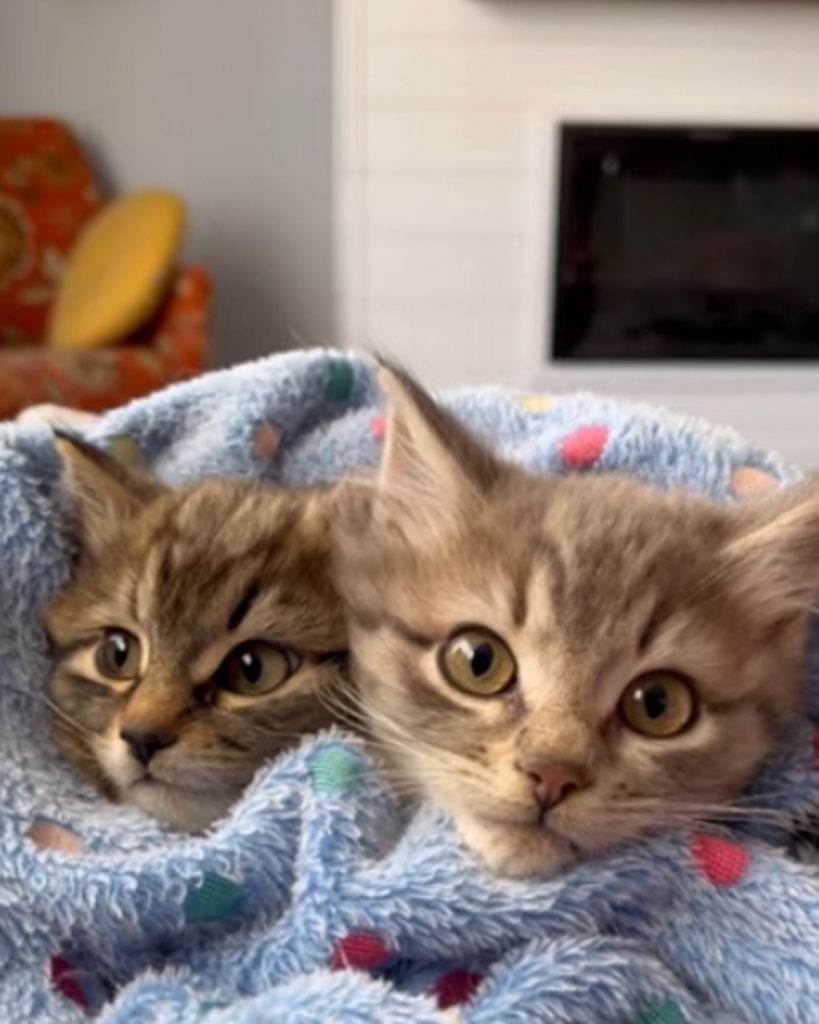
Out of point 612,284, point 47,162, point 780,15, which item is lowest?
point 612,284

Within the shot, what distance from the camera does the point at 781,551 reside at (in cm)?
94

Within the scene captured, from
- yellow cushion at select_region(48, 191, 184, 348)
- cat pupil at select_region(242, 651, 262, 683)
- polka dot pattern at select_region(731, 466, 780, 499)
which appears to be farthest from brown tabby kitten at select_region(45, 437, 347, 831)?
yellow cushion at select_region(48, 191, 184, 348)

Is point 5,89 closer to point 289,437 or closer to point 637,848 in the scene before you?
point 289,437

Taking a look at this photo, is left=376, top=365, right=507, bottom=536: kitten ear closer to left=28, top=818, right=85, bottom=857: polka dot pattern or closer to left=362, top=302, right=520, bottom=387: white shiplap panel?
left=28, top=818, right=85, bottom=857: polka dot pattern

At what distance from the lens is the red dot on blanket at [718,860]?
0.85 metres

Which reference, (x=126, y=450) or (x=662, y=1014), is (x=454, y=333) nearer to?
(x=126, y=450)

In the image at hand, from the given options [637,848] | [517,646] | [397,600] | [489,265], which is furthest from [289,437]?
[489,265]

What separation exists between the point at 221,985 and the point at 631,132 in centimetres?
342

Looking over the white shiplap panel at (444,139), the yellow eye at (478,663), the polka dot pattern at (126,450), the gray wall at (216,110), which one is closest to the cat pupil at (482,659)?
the yellow eye at (478,663)

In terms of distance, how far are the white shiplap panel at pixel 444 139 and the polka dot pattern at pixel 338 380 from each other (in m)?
2.71

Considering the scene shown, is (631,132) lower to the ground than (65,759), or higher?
higher

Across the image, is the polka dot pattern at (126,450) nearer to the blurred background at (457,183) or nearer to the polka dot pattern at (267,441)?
the polka dot pattern at (267,441)

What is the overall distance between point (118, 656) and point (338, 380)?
15.9 inches

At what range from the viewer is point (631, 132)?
3.89 m
